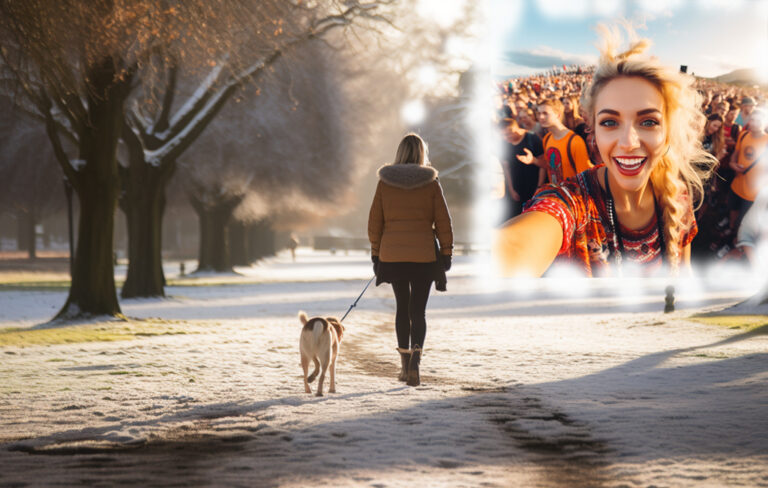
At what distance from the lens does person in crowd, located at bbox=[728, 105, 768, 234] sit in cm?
905

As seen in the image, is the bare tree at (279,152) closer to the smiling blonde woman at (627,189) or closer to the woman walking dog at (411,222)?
the smiling blonde woman at (627,189)

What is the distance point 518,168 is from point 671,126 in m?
1.52

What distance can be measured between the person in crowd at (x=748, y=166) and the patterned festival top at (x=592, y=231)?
0.53 m

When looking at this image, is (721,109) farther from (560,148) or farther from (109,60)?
(109,60)

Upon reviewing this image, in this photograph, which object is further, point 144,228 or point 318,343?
point 144,228

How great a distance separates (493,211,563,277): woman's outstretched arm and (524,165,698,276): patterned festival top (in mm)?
85

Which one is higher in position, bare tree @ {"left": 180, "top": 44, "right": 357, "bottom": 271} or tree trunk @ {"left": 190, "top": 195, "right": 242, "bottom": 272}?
bare tree @ {"left": 180, "top": 44, "right": 357, "bottom": 271}

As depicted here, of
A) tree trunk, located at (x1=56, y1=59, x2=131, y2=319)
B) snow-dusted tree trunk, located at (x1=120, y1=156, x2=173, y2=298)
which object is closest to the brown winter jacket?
tree trunk, located at (x1=56, y1=59, x2=131, y2=319)

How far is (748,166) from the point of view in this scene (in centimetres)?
909

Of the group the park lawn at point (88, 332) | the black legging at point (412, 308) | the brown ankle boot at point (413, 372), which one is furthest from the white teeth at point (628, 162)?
the park lawn at point (88, 332)

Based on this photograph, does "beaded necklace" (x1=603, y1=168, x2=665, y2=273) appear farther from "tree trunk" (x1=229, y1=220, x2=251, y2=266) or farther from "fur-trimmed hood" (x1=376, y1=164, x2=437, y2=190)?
"tree trunk" (x1=229, y1=220, x2=251, y2=266)

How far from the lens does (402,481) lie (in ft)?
17.0

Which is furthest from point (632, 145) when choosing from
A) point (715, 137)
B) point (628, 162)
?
point (715, 137)

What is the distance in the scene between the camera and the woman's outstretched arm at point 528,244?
8594mm
